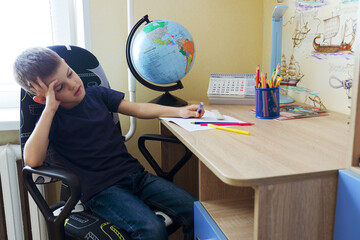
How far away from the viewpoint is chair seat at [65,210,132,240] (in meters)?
0.93

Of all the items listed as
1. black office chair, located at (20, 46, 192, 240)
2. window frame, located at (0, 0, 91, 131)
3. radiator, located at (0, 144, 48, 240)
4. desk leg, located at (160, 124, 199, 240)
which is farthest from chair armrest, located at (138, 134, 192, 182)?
window frame, located at (0, 0, 91, 131)

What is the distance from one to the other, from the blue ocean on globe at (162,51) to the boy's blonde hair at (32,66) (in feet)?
1.36

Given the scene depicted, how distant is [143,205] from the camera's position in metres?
1.03

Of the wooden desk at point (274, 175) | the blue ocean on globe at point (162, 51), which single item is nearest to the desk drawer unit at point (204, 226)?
the wooden desk at point (274, 175)

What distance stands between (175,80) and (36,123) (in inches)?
23.7

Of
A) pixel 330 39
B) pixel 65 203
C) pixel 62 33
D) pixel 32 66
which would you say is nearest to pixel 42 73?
pixel 32 66

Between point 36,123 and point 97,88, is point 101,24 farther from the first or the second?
point 36,123

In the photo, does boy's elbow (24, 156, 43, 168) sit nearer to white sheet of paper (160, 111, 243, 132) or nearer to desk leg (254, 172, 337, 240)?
white sheet of paper (160, 111, 243, 132)

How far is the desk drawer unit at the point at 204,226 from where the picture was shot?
84 cm

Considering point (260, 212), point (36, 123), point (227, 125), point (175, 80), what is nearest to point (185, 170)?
point (175, 80)

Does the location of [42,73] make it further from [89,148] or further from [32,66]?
[89,148]

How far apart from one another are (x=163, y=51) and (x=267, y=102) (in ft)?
1.54

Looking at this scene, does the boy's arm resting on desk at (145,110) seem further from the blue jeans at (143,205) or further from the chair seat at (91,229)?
the chair seat at (91,229)

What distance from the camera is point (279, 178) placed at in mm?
646
